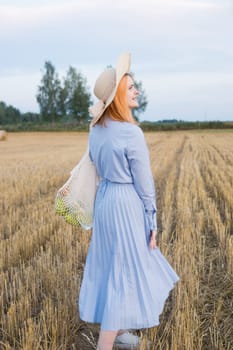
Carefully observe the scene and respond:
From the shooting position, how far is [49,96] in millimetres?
68625

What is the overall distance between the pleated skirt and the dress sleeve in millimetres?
41

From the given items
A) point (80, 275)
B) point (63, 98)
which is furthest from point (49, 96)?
point (80, 275)

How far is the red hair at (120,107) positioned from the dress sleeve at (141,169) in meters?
0.09

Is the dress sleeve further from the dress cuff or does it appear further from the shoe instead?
the shoe

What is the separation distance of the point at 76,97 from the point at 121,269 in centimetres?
6572

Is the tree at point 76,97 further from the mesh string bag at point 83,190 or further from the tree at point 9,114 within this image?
the mesh string bag at point 83,190

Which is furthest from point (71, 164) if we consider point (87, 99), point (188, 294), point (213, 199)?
point (87, 99)

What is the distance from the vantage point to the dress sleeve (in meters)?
2.61

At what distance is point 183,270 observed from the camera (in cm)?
402

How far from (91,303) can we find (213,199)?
17.6ft

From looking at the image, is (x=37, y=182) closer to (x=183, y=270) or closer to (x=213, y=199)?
(x=213, y=199)

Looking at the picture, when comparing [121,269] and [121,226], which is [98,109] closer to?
[121,226]

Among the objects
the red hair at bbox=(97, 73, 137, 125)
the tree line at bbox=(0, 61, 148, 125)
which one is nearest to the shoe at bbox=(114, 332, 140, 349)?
the red hair at bbox=(97, 73, 137, 125)

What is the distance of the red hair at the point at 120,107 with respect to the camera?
2641mm
